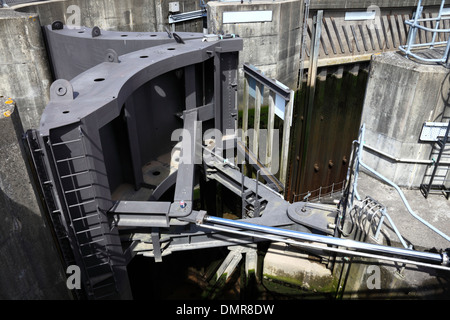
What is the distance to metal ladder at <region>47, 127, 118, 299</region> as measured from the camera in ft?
17.2

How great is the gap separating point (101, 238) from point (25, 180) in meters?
1.63

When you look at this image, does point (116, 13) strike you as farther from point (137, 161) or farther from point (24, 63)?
point (137, 161)

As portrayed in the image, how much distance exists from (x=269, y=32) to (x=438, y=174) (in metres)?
9.35

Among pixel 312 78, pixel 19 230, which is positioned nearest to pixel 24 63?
pixel 19 230

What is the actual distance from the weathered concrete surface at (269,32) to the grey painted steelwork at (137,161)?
19.9 ft

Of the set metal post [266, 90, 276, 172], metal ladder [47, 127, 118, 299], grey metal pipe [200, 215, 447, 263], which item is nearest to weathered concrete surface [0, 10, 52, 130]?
metal post [266, 90, 276, 172]

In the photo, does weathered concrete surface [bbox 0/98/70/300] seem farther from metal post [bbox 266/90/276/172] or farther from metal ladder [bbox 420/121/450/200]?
metal ladder [bbox 420/121/450/200]

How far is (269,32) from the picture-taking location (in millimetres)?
15203

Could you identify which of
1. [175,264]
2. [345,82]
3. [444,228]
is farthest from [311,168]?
[444,228]

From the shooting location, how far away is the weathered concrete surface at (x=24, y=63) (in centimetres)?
1080

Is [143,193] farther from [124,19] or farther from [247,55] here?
[124,19]

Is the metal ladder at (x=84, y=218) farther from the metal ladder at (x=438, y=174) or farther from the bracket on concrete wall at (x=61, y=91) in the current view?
the metal ladder at (x=438, y=174)

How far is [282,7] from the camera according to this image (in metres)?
14.9

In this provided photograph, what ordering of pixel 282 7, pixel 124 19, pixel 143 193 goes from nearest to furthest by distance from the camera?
pixel 143 193 → pixel 282 7 → pixel 124 19
